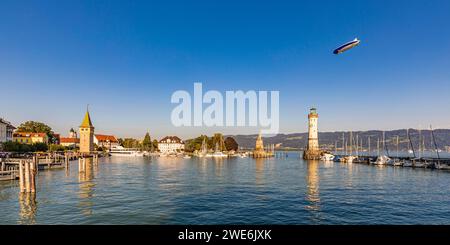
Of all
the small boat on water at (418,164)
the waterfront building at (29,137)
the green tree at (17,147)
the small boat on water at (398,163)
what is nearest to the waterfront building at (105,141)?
the waterfront building at (29,137)

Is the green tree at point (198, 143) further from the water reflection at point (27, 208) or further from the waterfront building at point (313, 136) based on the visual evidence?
the water reflection at point (27, 208)

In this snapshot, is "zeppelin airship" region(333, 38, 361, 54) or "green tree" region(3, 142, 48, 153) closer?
"zeppelin airship" region(333, 38, 361, 54)

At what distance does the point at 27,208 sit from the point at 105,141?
Result: 17304 cm

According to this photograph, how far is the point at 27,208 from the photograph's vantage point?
26.1 metres

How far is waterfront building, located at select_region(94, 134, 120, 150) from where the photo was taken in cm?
18282

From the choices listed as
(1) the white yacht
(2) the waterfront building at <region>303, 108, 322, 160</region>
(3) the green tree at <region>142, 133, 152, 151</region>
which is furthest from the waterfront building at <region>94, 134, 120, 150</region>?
(2) the waterfront building at <region>303, 108, 322, 160</region>

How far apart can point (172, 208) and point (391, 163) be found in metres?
84.3

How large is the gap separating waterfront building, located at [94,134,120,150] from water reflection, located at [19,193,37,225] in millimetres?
157960

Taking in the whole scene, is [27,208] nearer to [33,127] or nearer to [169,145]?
[33,127]

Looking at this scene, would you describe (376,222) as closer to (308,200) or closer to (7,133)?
(308,200)

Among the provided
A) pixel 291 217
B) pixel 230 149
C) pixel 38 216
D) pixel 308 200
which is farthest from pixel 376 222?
pixel 230 149

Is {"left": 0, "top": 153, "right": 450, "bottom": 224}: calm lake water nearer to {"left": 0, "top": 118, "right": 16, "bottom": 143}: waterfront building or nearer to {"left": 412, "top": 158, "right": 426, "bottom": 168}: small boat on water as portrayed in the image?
{"left": 412, "top": 158, "right": 426, "bottom": 168}: small boat on water

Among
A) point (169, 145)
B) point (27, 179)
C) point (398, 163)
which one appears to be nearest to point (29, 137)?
point (169, 145)
